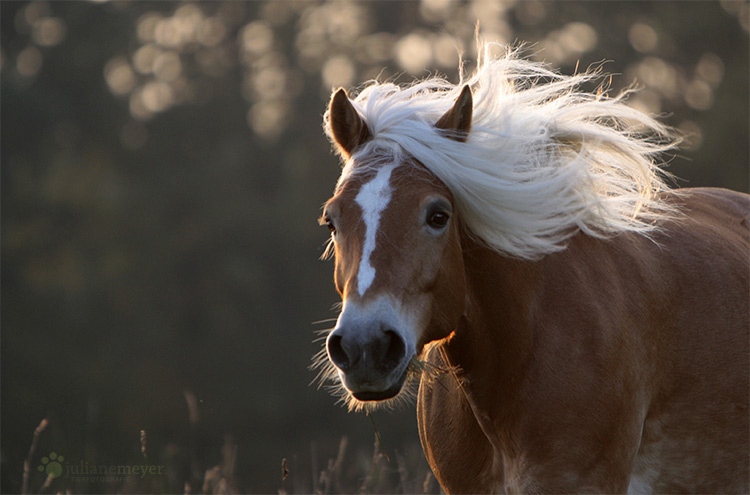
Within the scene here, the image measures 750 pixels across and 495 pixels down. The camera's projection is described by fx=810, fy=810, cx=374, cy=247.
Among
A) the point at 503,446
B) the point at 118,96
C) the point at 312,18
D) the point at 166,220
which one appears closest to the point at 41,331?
the point at 166,220

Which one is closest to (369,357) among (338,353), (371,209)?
(338,353)

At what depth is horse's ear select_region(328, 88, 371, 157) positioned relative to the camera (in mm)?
3037

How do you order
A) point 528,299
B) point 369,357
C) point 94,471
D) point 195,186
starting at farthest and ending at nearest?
point 195,186
point 94,471
point 528,299
point 369,357

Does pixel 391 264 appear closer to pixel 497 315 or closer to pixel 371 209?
pixel 371 209

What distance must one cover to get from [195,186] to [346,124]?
19.1 m

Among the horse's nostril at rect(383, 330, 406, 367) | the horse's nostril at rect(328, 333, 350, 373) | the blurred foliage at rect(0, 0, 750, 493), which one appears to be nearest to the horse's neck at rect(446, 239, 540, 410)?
the horse's nostril at rect(383, 330, 406, 367)

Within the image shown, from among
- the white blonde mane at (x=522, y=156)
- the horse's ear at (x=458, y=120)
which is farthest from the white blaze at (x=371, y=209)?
the horse's ear at (x=458, y=120)

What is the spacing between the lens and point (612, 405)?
2844mm

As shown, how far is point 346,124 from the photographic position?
3102 mm

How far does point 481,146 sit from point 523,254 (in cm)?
42

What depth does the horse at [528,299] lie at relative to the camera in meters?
2.70

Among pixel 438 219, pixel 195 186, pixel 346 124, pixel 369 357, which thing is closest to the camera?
pixel 369 357

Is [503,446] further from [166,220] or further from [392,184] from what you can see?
[166,220]

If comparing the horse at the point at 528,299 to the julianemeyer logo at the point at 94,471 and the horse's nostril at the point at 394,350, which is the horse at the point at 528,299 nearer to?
the horse's nostril at the point at 394,350
